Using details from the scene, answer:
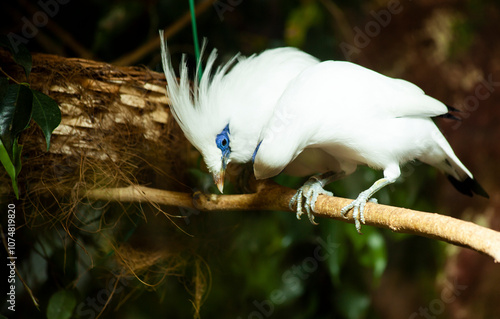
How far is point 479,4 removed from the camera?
7.36 ft

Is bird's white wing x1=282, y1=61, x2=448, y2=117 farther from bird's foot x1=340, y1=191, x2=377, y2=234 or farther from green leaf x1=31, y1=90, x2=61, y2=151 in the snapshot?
green leaf x1=31, y1=90, x2=61, y2=151

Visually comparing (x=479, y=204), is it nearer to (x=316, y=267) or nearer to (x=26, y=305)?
(x=316, y=267)

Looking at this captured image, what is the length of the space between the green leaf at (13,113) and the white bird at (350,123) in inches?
21.3

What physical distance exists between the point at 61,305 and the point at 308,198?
847mm

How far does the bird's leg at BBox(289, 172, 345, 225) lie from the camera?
1284 millimetres

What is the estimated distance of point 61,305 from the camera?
4.72ft

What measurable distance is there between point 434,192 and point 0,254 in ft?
5.65

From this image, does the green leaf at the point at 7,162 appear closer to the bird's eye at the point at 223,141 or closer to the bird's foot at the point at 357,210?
the bird's eye at the point at 223,141

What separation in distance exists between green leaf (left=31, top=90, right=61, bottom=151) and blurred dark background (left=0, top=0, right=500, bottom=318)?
558mm

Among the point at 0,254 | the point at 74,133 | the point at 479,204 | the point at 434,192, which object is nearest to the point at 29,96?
the point at 74,133

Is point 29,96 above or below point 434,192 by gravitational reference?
above

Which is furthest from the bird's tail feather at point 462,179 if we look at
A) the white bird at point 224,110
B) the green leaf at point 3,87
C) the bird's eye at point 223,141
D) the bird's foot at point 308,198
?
the green leaf at point 3,87

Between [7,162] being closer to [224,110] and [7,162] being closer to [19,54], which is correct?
[19,54]

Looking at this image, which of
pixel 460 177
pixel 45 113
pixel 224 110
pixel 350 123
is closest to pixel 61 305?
pixel 45 113
